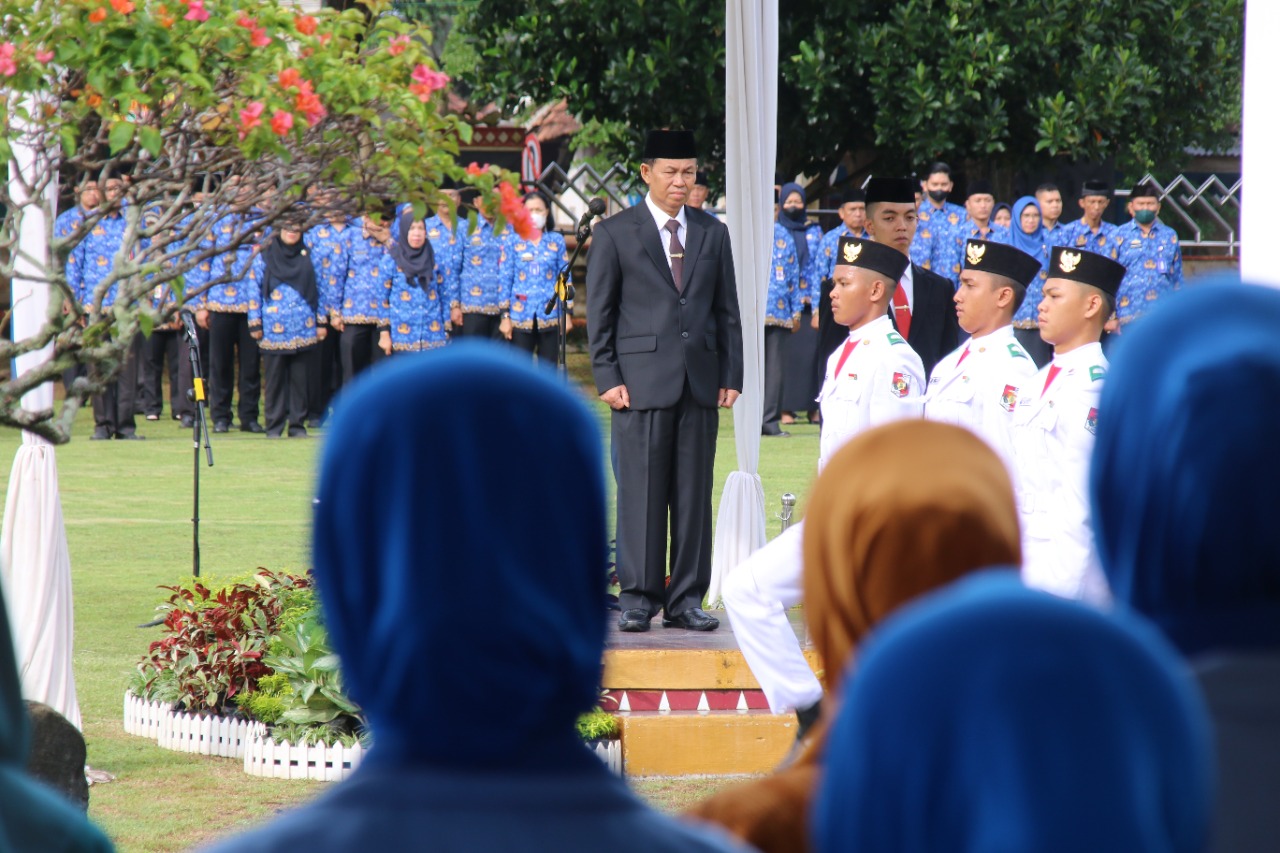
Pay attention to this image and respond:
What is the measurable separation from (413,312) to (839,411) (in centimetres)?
1167

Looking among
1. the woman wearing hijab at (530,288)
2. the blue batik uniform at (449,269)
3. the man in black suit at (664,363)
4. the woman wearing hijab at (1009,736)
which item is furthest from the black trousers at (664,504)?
the blue batik uniform at (449,269)

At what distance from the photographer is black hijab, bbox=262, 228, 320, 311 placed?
1756 cm

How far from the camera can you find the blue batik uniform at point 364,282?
701 inches

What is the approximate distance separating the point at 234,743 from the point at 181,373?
12.2 meters

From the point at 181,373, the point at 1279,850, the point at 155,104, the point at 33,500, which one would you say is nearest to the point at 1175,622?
the point at 1279,850

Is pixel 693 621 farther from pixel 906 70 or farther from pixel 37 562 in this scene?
pixel 906 70

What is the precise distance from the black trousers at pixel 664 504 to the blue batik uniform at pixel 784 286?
9.63m

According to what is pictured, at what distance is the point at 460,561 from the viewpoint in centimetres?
140

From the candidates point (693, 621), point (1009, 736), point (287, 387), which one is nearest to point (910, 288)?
point (693, 621)

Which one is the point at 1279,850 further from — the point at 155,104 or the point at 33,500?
the point at 33,500

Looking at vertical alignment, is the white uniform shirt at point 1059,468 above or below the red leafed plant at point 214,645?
above

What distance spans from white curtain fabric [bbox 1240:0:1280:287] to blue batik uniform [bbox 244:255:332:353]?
13.6m

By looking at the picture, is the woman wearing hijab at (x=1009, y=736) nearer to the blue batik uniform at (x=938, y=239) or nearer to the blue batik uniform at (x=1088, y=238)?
the blue batik uniform at (x=938, y=239)

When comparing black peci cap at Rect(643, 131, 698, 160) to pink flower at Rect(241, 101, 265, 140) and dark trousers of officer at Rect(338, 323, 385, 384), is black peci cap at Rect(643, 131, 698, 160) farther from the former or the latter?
dark trousers of officer at Rect(338, 323, 385, 384)
